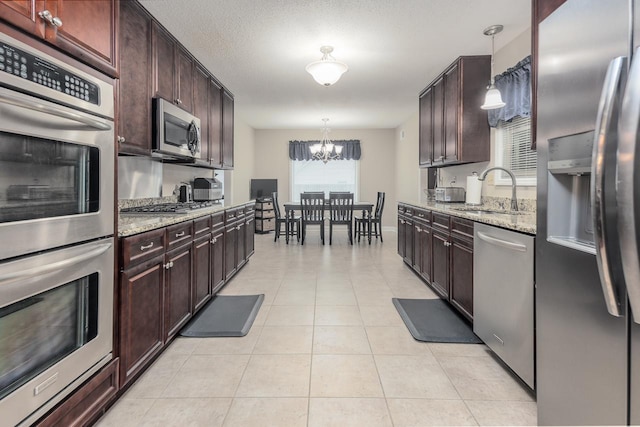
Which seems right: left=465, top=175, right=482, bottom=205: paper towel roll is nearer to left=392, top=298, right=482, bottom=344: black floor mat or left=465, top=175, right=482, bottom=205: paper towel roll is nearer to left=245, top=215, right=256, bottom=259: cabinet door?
left=392, top=298, right=482, bottom=344: black floor mat

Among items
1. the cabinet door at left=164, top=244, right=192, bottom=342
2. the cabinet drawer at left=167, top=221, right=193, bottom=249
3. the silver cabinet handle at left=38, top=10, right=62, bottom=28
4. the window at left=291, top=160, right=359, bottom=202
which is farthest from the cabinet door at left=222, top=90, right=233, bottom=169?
the window at left=291, top=160, right=359, bottom=202

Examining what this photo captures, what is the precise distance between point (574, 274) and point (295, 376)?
141 centimetres

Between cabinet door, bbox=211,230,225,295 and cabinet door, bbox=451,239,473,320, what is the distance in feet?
6.71

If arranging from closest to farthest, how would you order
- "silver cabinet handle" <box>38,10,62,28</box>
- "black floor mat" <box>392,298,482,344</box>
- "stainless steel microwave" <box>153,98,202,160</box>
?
"silver cabinet handle" <box>38,10,62,28</box> < "black floor mat" <box>392,298,482,344</box> < "stainless steel microwave" <box>153,98,202,160</box>

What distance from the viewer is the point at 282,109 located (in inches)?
235

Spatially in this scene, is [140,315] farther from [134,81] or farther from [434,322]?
[434,322]

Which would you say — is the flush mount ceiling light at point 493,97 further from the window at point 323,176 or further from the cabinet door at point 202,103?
the window at point 323,176

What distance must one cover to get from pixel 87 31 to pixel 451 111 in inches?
130

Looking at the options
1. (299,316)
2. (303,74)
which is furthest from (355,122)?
(299,316)

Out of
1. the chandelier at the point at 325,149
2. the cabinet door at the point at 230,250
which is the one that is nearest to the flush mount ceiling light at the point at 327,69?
the cabinet door at the point at 230,250

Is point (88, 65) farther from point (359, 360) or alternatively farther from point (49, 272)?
point (359, 360)

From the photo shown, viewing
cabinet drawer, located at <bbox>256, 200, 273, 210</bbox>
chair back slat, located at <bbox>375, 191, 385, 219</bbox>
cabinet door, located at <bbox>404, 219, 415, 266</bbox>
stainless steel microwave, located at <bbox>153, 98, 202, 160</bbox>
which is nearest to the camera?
stainless steel microwave, located at <bbox>153, 98, 202, 160</bbox>

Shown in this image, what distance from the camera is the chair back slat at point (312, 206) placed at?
622 cm

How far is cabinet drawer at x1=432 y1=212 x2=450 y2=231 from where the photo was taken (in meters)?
2.86
